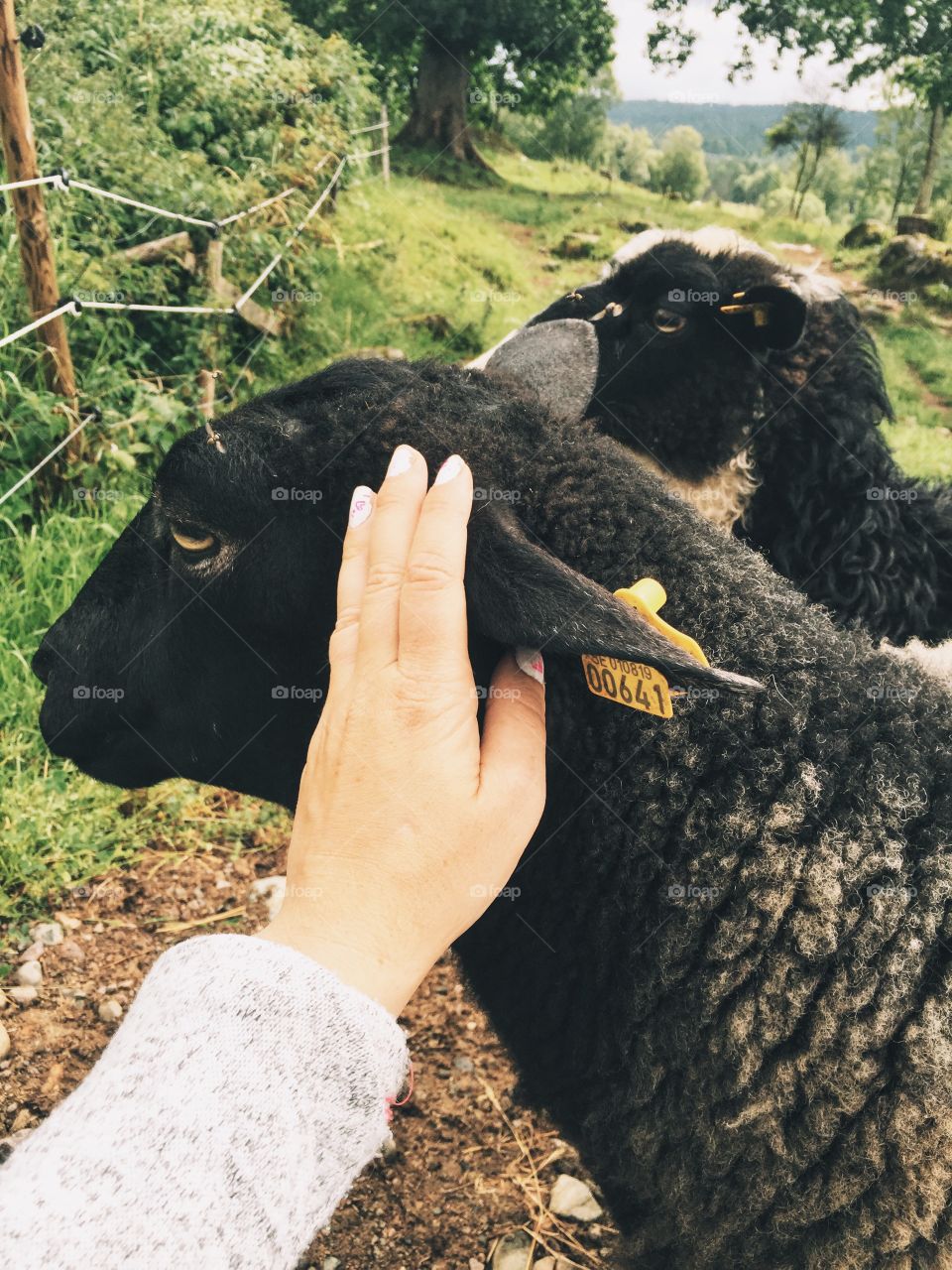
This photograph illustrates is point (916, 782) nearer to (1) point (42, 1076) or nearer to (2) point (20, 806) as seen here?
(1) point (42, 1076)

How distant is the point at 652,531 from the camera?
174 centimetres

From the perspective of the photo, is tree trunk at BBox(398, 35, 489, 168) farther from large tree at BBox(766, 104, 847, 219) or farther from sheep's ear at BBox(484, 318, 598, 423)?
sheep's ear at BBox(484, 318, 598, 423)

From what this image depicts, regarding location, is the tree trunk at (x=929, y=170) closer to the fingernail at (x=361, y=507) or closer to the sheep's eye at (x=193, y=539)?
the sheep's eye at (x=193, y=539)

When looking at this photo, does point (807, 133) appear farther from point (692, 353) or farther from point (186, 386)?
point (186, 386)

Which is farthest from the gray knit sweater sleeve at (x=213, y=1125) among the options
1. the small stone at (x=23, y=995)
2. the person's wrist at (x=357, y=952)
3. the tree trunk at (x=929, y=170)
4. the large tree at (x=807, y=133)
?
the large tree at (x=807, y=133)

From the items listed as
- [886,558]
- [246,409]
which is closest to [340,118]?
[886,558]

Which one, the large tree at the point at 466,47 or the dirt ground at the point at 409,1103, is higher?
the large tree at the point at 466,47

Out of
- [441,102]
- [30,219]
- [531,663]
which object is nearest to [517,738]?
[531,663]

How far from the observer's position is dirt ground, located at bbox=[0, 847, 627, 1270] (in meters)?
2.61

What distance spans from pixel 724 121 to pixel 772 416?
50.2 meters

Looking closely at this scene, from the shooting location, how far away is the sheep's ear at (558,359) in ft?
14.3

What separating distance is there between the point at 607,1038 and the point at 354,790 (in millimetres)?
829

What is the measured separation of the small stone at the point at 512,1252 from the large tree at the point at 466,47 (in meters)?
22.6

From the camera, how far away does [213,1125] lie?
0.99m
